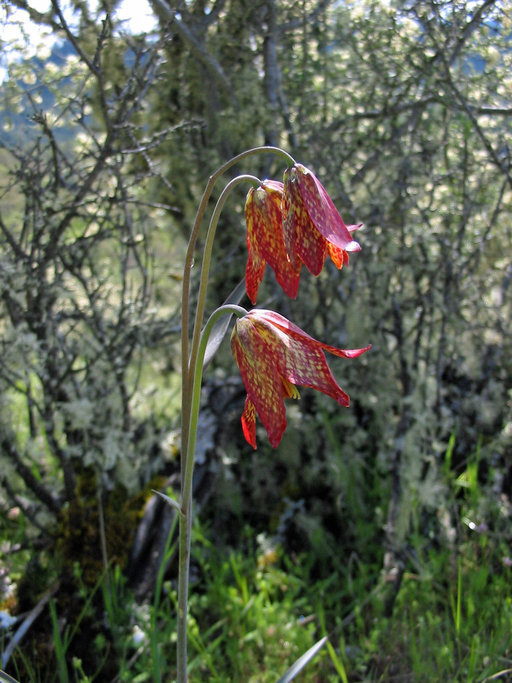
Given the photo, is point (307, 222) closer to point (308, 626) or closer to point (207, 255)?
point (207, 255)

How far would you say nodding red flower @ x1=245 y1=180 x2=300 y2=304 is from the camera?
904 millimetres

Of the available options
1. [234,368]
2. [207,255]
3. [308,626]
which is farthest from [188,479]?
[234,368]

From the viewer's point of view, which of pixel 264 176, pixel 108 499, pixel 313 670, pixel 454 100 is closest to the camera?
pixel 313 670

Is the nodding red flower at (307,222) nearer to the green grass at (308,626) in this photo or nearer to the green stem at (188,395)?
the green stem at (188,395)

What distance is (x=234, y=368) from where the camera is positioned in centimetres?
222

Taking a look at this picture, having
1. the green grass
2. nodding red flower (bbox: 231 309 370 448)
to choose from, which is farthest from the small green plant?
the green grass

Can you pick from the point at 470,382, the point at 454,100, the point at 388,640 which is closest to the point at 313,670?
the point at 388,640

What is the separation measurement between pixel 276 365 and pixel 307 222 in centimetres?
21

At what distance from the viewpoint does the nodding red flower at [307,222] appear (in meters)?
0.85

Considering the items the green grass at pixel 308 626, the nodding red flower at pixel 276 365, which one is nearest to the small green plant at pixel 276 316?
the nodding red flower at pixel 276 365

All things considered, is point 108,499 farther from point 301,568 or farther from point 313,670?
point 313,670

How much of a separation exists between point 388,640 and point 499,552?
0.51 metres

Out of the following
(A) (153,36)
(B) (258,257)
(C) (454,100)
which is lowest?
(B) (258,257)

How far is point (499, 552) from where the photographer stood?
5.93ft
